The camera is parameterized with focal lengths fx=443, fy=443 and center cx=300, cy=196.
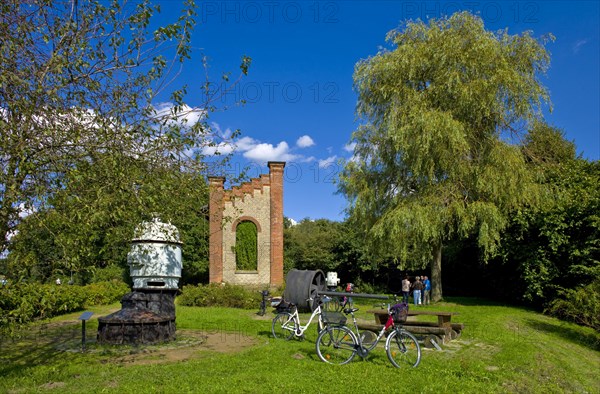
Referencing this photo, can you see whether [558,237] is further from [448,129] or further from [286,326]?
[286,326]

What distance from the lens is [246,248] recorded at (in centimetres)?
2892

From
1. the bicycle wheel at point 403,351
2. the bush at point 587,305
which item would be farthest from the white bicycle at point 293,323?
the bush at point 587,305

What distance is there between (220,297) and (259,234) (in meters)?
8.50

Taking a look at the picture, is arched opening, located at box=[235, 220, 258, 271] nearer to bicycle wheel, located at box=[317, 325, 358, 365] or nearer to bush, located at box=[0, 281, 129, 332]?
bush, located at box=[0, 281, 129, 332]

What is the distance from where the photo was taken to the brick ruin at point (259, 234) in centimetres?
2856

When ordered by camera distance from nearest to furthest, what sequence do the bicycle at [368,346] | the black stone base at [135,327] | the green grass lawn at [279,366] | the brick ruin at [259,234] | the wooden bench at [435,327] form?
the green grass lawn at [279,366] → the bicycle at [368,346] → the wooden bench at [435,327] → the black stone base at [135,327] → the brick ruin at [259,234]

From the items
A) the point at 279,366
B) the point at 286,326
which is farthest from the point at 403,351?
the point at 286,326

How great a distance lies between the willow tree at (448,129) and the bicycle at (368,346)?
10.4 metres

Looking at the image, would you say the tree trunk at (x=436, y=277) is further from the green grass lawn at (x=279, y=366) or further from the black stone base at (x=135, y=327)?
the black stone base at (x=135, y=327)

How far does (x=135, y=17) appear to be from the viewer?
6.73m

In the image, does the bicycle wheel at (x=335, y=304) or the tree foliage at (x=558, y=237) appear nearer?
the bicycle wheel at (x=335, y=304)

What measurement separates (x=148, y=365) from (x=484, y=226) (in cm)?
1461

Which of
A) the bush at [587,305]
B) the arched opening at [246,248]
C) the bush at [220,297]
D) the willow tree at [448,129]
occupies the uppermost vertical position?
the willow tree at [448,129]

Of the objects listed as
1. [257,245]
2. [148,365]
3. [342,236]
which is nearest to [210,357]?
[148,365]
